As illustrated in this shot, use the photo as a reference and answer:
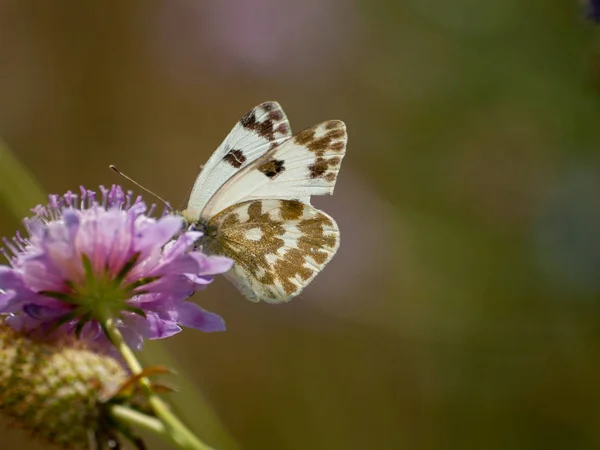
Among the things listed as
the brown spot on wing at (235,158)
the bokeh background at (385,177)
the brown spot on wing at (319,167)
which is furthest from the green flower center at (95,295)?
the bokeh background at (385,177)

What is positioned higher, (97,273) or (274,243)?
(274,243)

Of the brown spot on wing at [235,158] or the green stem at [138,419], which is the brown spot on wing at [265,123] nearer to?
the brown spot on wing at [235,158]

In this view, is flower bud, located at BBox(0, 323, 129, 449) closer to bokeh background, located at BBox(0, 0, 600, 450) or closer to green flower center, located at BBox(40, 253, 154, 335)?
green flower center, located at BBox(40, 253, 154, 335)

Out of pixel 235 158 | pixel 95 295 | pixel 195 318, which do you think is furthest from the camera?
pixel 235 158

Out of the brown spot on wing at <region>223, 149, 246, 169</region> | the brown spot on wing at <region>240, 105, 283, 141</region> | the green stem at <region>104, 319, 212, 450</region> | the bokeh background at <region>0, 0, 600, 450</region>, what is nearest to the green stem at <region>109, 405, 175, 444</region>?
the green stem at <region>104, 319, 212, 450</region>

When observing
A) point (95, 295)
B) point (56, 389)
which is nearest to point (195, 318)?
point (95, 295)

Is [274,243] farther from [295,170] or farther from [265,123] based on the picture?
[265,123]
